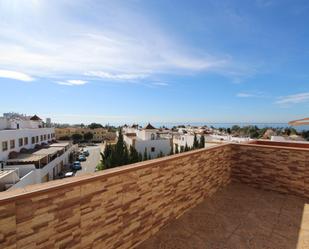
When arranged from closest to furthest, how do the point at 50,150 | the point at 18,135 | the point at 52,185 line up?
the point at 52,185 → the point at 18,135 → the point at 50,150

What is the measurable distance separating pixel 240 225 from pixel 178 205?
1.02 meters

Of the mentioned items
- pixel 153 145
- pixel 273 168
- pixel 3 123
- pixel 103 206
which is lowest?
pixel 153 145

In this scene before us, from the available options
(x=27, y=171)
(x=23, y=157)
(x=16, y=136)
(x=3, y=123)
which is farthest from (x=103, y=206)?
(x=3, y=123)

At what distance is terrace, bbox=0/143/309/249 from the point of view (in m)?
1.62

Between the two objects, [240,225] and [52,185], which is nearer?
[52,185]

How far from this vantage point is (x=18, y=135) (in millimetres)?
20219

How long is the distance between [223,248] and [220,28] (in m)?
8.47

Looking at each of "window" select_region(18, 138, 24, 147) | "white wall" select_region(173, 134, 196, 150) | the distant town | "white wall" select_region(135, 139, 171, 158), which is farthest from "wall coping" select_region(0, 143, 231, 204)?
"white wall" select_region(135, 139, 171, 158)

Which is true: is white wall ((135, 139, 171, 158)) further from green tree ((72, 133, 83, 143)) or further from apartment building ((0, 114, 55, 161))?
green tree ((72, 133, 83, 143))

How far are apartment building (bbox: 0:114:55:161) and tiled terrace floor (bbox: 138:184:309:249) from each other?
1915cm

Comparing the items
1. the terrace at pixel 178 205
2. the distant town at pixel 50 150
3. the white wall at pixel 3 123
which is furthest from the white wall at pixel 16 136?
the terrace at pixel 178 205

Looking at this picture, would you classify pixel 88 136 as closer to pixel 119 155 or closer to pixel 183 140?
pixel 183 140

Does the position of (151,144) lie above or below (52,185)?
below

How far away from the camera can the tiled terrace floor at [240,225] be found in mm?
2635
